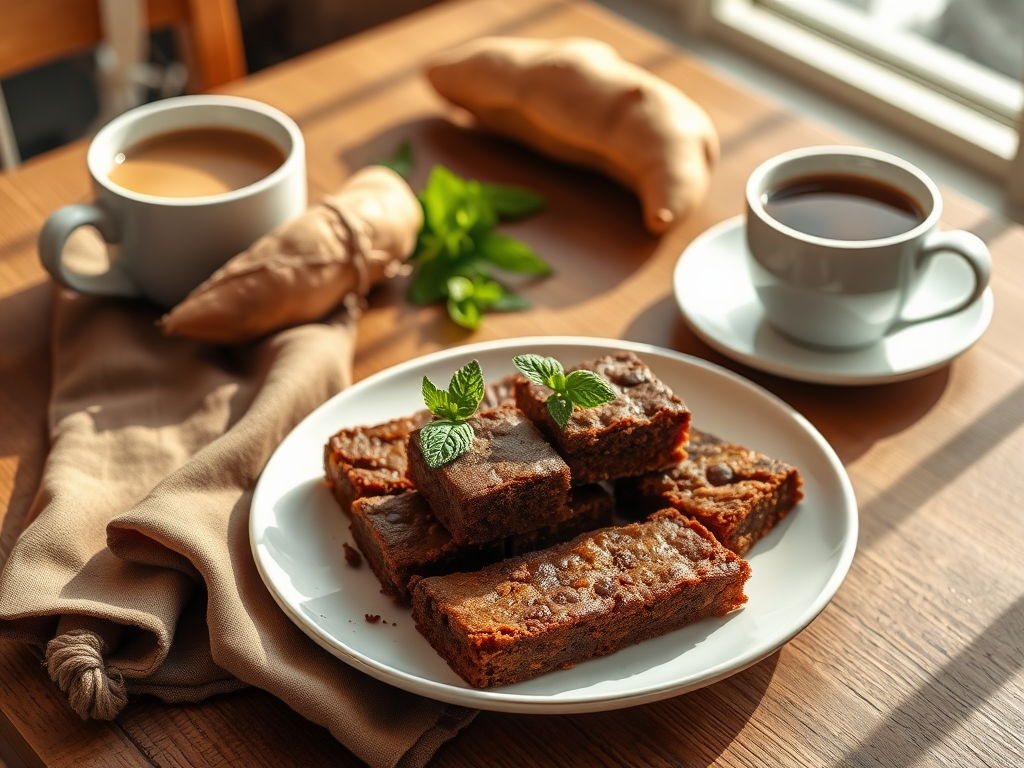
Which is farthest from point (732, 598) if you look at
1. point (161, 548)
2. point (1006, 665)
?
point (161, 548)

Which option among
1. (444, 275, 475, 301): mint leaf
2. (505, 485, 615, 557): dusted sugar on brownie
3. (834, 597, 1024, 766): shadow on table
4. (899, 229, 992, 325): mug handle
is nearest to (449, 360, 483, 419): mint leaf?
(505, 485, 615, 557): dusted sugar on brownie

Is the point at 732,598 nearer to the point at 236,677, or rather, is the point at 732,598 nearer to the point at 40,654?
the point at 236,677

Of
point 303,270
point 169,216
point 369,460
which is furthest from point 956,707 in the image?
point 169,216

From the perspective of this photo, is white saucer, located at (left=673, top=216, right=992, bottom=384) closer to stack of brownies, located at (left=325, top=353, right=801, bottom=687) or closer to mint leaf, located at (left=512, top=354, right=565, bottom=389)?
stack of brownies, located at (left=325, top=353, right=801, bottom=687)

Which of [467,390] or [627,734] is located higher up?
[467,390]

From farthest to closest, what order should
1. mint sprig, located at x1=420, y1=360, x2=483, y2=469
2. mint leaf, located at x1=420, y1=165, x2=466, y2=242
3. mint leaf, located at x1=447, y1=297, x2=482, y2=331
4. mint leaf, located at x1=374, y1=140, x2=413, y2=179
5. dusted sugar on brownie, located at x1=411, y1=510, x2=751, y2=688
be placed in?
mint leaf, located at x1=374, y1=140, x2=413, y2=179, mint leaf, located at x1=420, y1=165, x2=466, y2=242, mint leaf, located at x1=447, y1=297, x2=482, y2=331, mint sprig, located at x1=420, y1=360, x2=483, y2=469, dusted sugar on brownie, located at x1=411, y1=510, x2=751, y2=688

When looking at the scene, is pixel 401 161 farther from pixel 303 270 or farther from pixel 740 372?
pixel 740 372

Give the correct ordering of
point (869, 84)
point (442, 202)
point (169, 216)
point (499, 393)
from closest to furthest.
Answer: point (499, 393) < point (169, 216) < point (442, 202) < point (869, 84)
